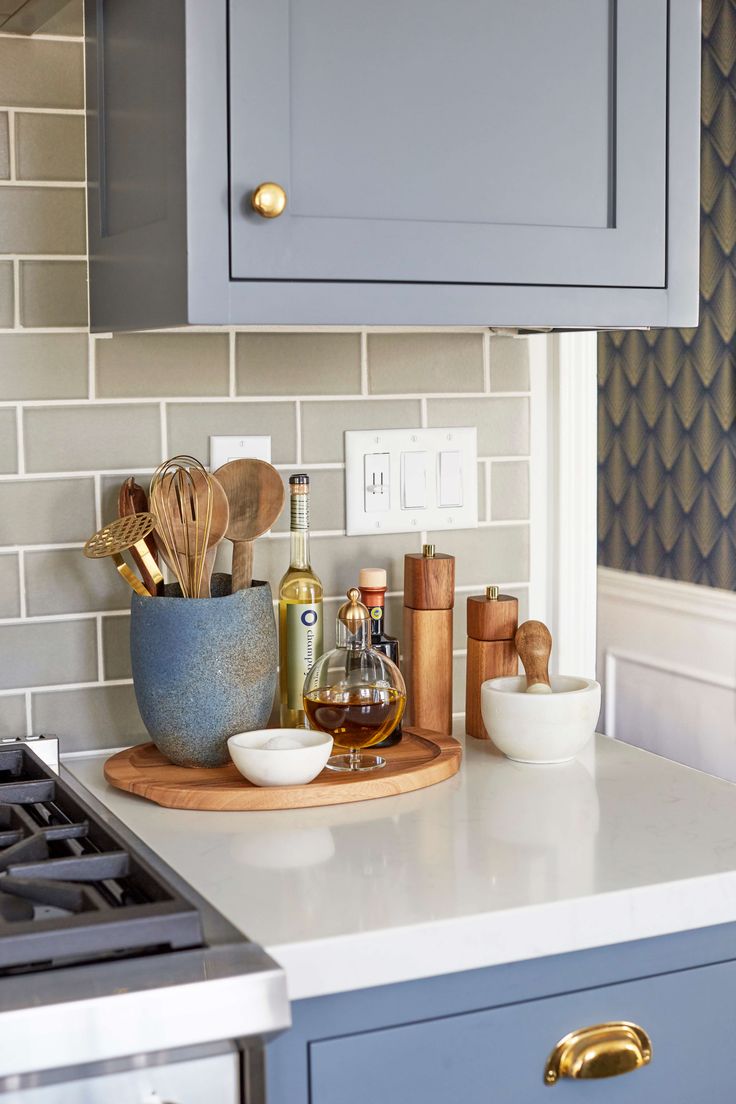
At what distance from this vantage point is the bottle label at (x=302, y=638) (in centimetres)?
156

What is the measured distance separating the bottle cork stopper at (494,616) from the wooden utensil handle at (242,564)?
0.31m

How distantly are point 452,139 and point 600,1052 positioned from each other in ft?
2.90

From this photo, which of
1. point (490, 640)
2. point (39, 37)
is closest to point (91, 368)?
point (39, 37)

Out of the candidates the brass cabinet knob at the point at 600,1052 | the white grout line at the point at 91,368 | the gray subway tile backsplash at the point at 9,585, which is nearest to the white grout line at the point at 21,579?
the gray subway tile backsplash at the point at 9,585

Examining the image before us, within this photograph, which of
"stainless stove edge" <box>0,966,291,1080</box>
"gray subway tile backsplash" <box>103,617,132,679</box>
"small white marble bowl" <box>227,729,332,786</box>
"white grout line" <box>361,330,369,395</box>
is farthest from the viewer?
"white grout line" <box>361,330,369,395</box>

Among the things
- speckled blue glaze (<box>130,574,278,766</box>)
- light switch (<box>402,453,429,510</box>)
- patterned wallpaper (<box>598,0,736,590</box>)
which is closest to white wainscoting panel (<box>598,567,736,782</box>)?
patterned wallpaper (<box>598,0,736,590</box>)

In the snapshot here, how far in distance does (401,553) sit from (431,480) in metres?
0.11

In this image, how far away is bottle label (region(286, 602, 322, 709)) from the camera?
61.5 inches

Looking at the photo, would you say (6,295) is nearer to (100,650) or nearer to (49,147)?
(49,147)

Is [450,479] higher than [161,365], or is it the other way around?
[161,365]

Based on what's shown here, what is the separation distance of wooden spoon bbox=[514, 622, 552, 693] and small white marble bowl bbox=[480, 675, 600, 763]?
2cm

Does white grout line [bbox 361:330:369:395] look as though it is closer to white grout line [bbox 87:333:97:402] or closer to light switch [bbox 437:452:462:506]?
light switch [bbox 437:452:462:506]

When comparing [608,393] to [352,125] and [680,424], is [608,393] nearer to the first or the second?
[680,424]

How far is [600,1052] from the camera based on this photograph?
1.14m
